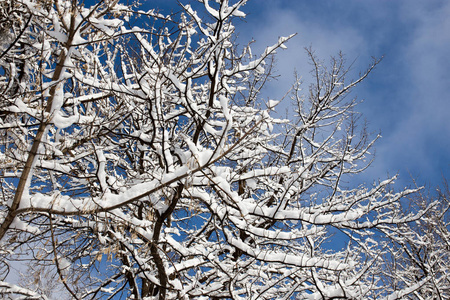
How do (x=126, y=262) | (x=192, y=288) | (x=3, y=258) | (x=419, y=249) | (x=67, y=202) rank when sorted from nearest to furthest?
(x=67, y=202), (x=3, y=258), (x=192, y=288), (x=126, y=262), (x=419, y=249)

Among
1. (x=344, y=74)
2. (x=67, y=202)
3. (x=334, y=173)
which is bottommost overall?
(x=67, y=202)

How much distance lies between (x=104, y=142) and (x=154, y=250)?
206 cm

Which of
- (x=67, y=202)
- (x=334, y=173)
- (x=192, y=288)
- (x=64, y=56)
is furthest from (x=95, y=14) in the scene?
Answer: (x=334, y=173)

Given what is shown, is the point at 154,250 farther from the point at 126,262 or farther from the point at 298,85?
the point at 298,85

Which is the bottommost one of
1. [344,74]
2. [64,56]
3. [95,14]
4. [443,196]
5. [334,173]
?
[64,56]

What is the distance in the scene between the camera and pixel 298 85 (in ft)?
25.5

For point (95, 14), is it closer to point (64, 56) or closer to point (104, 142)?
point (64, 56)

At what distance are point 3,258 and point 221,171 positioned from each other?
7.04ft

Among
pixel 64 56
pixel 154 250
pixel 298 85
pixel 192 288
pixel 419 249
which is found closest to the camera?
pixel 64 56

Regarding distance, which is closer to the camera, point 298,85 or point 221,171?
point 221,171

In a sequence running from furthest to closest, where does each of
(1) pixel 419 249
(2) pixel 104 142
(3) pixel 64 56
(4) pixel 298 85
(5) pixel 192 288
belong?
1. (1) pixel 419 249
2. (4) pixel 298 85
3. (2) pixel 104 142
4. (5) pixel 192 288
5. (3) pixel 64 56

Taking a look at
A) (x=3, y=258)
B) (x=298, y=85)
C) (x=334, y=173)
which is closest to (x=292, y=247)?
(x=334, y=173)

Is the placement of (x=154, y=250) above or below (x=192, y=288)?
above

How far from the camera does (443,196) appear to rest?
10.0 metres
